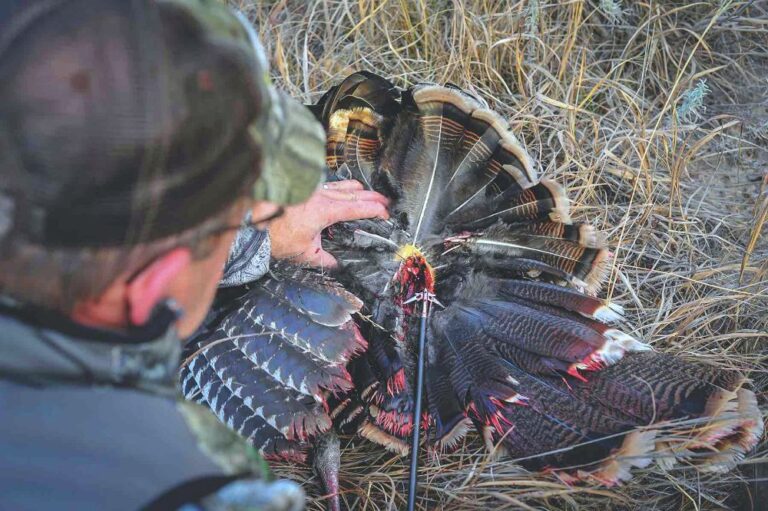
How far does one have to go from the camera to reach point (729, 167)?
293 centimetres

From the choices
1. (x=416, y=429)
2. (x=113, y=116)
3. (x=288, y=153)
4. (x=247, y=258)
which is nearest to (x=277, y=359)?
(x=247, y=258)

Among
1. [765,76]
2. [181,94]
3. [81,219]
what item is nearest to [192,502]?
[81,219]

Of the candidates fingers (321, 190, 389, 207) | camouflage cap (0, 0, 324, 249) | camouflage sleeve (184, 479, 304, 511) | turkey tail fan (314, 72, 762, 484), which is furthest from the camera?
fingers (321, 190, 389, 207)

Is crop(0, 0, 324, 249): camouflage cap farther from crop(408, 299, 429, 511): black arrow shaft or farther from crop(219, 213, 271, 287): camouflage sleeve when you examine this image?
crop(408, 299, 429, 511): black arrow shaft

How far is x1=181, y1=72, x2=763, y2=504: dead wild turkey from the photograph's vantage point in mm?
1892

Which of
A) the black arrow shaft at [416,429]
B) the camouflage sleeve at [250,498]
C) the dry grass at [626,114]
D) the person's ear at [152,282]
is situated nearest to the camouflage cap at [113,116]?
the person's ear at [152,282]

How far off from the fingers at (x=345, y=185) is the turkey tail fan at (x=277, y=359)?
1.14 ft

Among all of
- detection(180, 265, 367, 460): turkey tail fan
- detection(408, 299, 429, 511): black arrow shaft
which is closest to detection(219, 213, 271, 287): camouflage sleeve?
detection(180, 265, 367, 460): turkey tail fan

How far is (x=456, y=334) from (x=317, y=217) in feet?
1.96

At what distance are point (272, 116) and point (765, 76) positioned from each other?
2762 mm

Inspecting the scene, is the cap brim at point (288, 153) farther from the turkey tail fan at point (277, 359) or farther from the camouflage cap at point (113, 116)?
the turkey tail fan at point (277, 359)

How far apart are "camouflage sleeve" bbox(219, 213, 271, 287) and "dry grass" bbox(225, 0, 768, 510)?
0.68m

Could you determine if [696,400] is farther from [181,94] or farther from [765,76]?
[765,76]

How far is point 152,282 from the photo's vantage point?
1.04 metres
